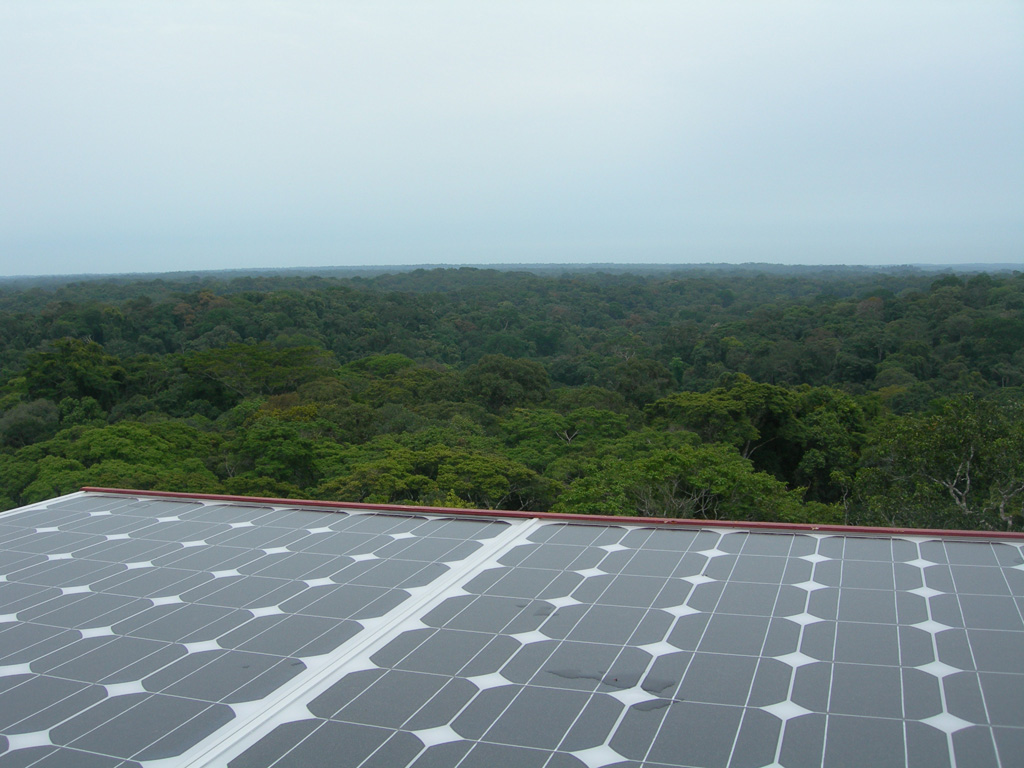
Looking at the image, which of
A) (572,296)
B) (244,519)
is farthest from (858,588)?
(572,296)

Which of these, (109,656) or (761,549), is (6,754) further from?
(761,549)

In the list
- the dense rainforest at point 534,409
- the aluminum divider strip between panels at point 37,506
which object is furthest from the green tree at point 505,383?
the aluminum divider strip between panels at point 37,506

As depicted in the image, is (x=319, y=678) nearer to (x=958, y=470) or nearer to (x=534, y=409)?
(x=958, y=470)

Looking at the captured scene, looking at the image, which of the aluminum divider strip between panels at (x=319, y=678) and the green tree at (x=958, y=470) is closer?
the aluminum divider strip between panels at (x=319, y=678)

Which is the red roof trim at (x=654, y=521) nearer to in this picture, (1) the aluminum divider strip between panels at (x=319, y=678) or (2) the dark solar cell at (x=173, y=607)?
(2) the dark solar cell at (x=173, y=607)

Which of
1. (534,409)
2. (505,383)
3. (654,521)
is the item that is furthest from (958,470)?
(505,383)

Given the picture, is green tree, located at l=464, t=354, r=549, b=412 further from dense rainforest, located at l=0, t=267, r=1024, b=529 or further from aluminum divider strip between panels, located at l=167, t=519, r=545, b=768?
aluminum divider strip between panels, located at l=167, t=519, r=545, b=768
